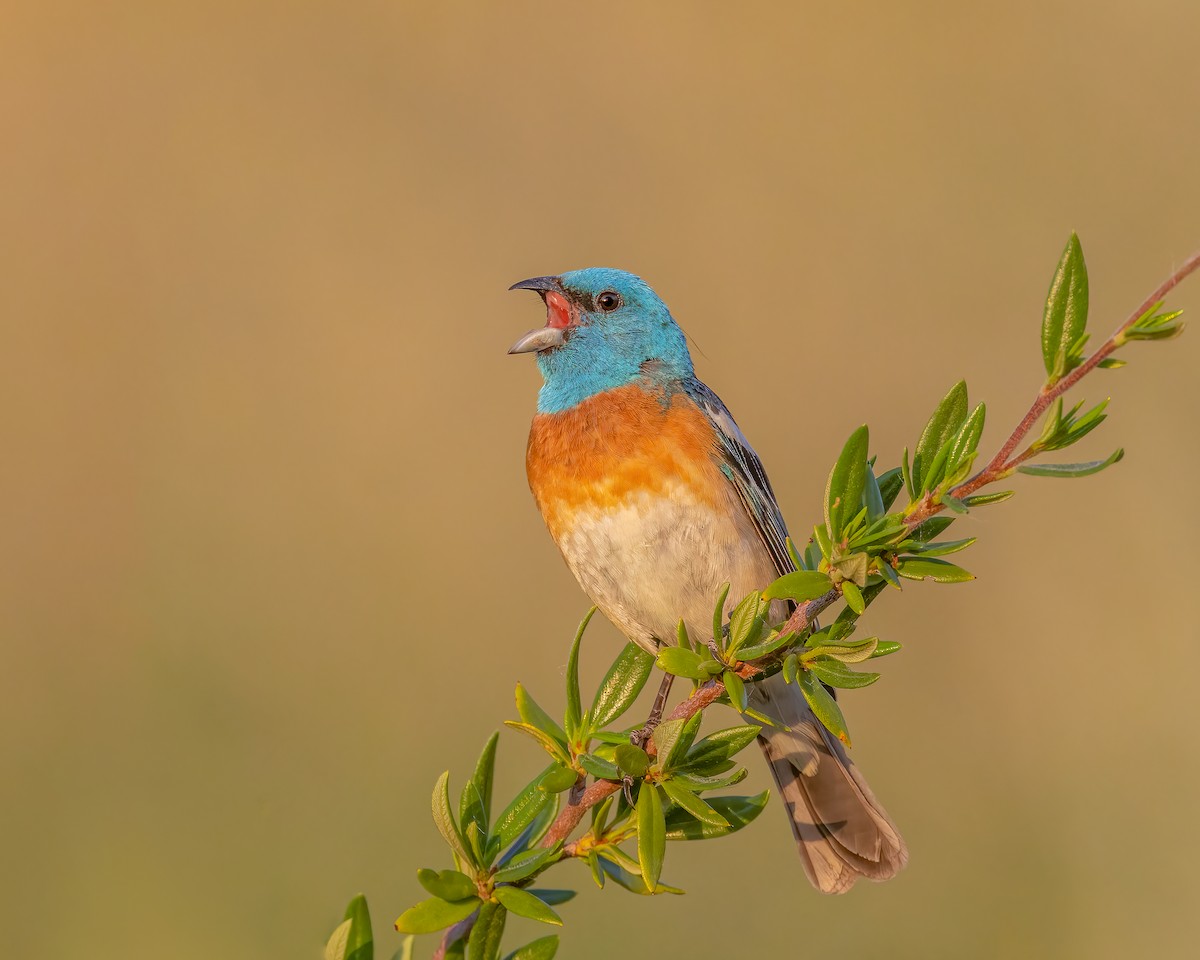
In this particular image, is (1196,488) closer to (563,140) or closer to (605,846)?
(563,140)

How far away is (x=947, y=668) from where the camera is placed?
4.60 m

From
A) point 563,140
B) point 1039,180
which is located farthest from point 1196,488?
point 563,140

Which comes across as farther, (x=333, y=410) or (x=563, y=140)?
(x=563, y=140)

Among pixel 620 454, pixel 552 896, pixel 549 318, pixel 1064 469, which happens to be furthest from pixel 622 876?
pixel 549 318

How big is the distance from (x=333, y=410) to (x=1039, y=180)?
135 inches

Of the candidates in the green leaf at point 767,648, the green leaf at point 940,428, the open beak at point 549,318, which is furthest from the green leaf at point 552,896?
the open beak at point 549,318

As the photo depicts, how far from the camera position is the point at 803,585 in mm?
1597

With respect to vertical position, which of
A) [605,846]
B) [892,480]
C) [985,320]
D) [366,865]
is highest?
[985,320]

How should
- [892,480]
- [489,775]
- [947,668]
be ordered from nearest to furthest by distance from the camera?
[489,775] < [892,480] < [947,668]

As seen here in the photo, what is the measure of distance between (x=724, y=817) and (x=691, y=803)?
0.15 metres

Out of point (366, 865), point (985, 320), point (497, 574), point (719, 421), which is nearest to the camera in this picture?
point (719, 421)

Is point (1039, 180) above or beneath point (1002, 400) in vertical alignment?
above

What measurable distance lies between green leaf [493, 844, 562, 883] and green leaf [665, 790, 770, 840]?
265 millimetres

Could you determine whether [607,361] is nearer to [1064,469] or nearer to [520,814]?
[520,814]
